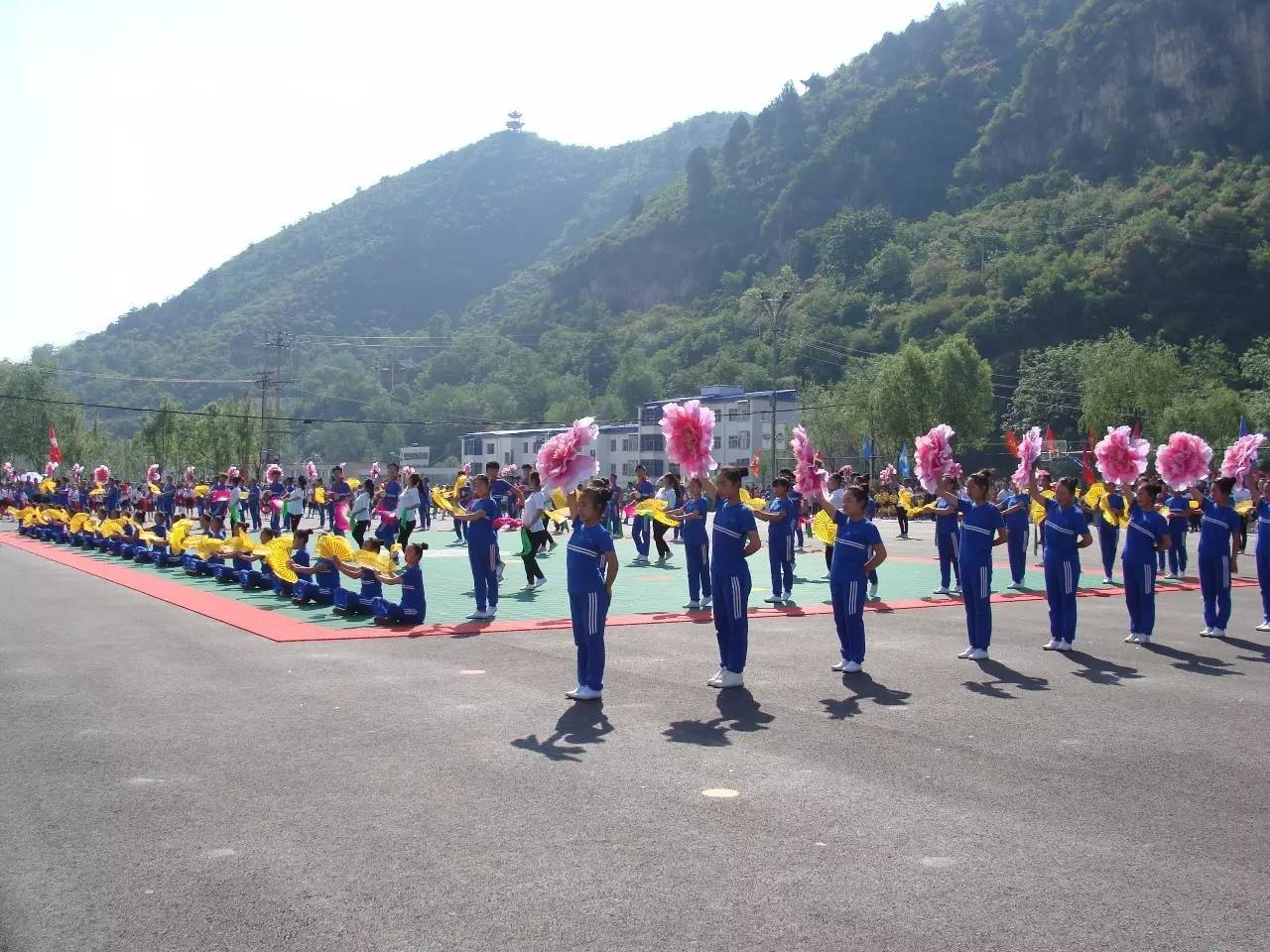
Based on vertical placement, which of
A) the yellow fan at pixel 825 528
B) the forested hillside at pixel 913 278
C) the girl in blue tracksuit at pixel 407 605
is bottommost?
the girl in blue tracksuit at pixel 407 605

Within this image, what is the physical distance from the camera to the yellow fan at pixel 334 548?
14123 millimetres

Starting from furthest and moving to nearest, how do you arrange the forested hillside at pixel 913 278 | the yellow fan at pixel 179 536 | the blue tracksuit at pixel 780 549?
the forested hillside at pixel 913 278, the yellow fan at pixel 179 536, the blue tracksuit at pixel 780 549

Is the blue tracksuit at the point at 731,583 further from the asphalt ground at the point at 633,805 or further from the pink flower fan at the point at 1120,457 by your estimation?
the pink flower fan at the point at 1120,457

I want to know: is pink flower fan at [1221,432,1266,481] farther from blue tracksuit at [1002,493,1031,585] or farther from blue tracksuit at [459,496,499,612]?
blue tracksuit at [459,496,499,612]

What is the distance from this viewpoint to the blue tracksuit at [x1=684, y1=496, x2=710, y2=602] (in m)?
14.5

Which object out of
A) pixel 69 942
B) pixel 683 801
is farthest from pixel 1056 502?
pixel 69 942

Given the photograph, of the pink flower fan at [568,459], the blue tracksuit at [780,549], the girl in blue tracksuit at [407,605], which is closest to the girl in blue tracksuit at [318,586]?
the girl in blue tracksuit at [407,605]

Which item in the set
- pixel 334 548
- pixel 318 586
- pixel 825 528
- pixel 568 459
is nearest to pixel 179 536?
pixel 318 586

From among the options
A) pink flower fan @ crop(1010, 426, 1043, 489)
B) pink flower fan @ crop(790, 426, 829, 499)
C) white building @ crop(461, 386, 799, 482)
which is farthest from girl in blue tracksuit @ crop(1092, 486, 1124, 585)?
white building @ crop(461, 386, 799, 482)

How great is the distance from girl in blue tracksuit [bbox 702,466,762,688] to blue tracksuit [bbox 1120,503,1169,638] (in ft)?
15.6

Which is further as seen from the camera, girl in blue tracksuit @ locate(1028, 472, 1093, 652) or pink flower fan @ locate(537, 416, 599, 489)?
girl in blue tracksuit @ locate(1028, 472, 1093, 652)

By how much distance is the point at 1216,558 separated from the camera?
41.1 ft

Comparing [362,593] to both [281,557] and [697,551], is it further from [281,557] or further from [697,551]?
[697,551]

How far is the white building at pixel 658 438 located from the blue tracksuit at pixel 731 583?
229ft
